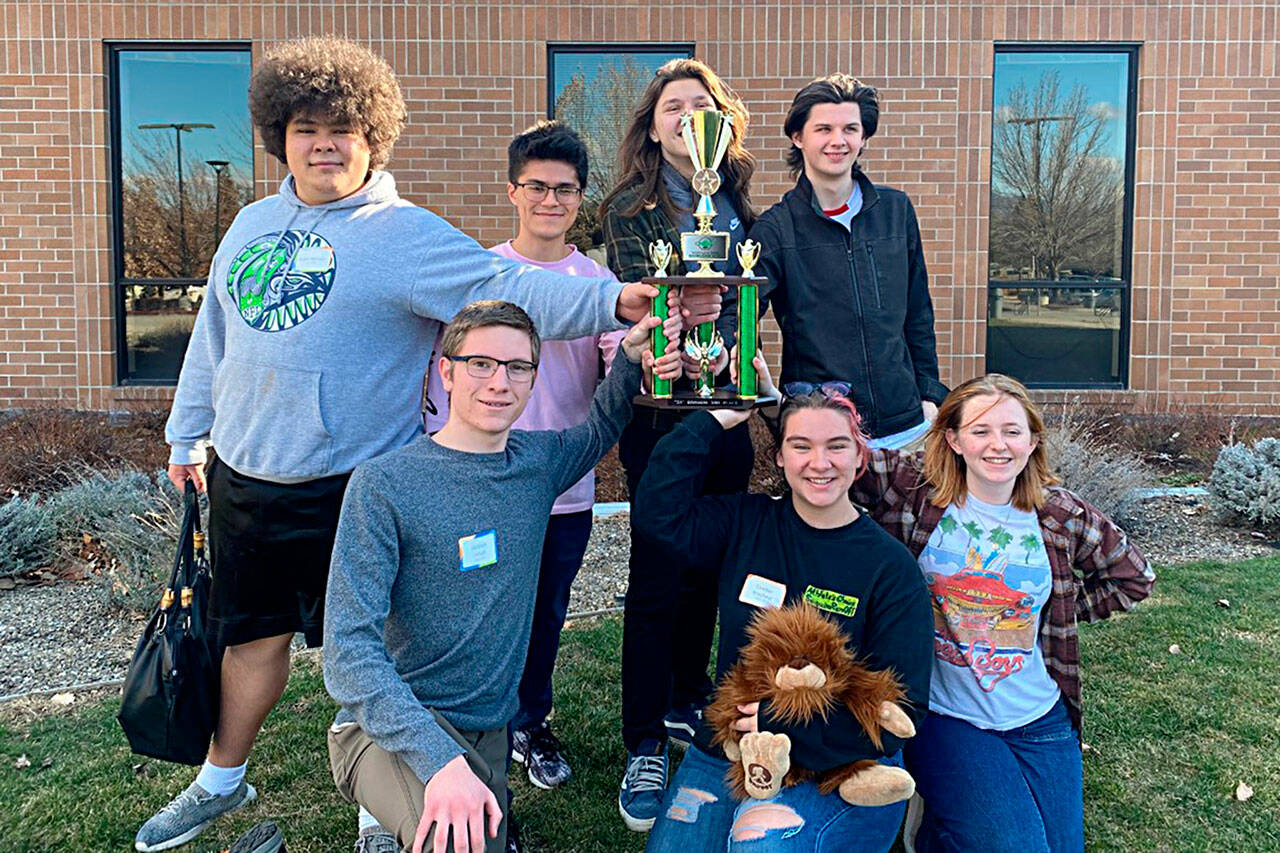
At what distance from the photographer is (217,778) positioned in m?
3.27

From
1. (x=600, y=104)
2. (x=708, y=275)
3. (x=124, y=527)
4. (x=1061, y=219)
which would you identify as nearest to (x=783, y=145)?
(x=600, y=104)

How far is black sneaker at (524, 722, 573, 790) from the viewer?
11.9 feet

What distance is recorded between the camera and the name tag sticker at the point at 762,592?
2814 mm

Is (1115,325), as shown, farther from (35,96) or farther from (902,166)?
(35,96)

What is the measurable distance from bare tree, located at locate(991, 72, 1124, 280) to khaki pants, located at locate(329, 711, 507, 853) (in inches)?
308

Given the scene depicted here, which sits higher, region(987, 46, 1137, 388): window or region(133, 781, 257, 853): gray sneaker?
region(987, 46, 1137, 388): window

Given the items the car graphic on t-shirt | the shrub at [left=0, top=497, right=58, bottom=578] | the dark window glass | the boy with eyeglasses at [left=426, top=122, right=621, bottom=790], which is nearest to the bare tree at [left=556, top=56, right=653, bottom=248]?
the dark window glass

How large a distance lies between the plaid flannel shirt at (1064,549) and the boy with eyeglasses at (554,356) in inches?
34.6

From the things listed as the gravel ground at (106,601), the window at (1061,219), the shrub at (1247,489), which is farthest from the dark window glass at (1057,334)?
the shrub at (1247,489)

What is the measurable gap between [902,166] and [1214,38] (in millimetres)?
2751

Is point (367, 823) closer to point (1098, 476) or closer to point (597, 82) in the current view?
point (1098, 476)

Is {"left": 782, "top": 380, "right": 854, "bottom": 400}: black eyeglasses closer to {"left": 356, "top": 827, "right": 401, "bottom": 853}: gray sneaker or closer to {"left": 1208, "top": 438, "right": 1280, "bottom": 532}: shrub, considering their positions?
{"left": 356, "top": 827, "right": 401, "bottom": 853}: gray sneaker

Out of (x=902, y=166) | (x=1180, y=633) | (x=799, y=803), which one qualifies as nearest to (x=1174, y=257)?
(x=902, y=166)

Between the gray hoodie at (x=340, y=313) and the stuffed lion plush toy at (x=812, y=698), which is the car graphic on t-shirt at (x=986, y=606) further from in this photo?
the gray hoodie at (x=340, y=313)
